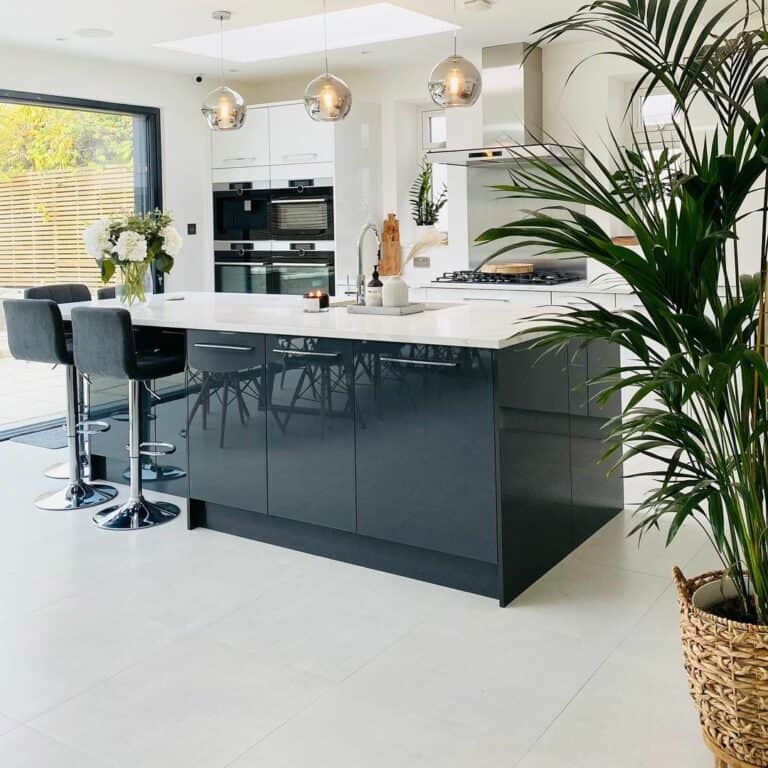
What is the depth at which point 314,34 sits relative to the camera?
21.5ft

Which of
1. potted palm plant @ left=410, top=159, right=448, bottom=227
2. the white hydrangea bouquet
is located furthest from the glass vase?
potted palm plant @ left=410, top=159, right=448, bottom=227

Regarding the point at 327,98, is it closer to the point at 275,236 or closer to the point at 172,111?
the point at 275,236

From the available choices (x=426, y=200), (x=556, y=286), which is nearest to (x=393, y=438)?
(x=556, y=286)

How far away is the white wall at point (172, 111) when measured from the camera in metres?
6.33

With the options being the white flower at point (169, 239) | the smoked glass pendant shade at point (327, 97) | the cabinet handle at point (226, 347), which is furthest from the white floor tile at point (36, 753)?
the smoked glass pendant shade at point (327, 97)

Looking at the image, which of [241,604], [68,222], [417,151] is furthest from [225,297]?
[417,151]

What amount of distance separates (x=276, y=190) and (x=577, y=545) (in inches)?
179

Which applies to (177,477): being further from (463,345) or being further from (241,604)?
(463,345)

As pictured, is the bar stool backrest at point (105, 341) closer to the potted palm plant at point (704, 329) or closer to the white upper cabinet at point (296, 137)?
the potted palm plant at point (704, 329)

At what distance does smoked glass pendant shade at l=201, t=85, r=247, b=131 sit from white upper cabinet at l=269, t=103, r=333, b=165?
6.74 ft

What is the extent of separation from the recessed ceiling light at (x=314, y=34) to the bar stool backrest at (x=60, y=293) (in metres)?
2.05

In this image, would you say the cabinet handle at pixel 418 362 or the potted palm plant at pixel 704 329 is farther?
the cabinet handle at pixel 418 362

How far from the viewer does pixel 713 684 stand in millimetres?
2066

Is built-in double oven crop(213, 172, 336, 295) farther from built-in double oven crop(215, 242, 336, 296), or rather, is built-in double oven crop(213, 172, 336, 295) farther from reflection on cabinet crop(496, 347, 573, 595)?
reflection on cabinet crop(496, 347, 573, 595)
